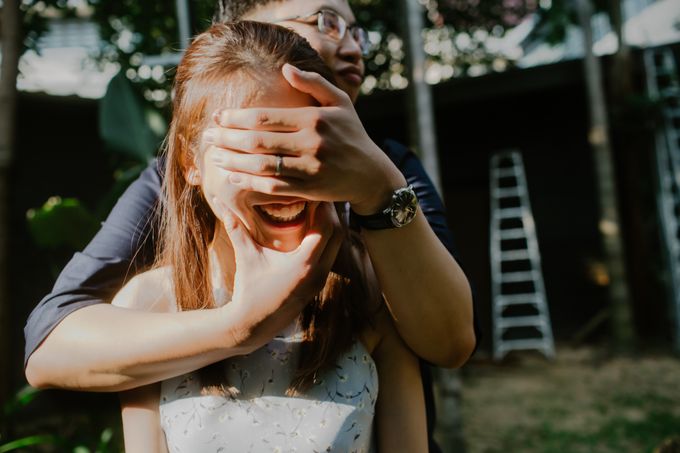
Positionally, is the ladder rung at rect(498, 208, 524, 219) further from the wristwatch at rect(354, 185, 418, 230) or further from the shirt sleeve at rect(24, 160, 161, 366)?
the wristwatch at rect(354, 185, 418, 230)

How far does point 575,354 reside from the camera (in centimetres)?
669

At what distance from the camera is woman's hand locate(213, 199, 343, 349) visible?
84cm

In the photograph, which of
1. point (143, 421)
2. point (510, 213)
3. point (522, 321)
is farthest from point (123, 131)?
point (522, 321)

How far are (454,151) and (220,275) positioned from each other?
725 centimetres

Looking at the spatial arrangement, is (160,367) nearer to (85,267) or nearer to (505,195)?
(85,267)

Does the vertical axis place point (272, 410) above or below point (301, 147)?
below

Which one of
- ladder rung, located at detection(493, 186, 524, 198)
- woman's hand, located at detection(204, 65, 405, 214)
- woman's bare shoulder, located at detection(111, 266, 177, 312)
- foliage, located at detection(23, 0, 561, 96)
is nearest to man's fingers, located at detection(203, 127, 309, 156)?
woman's hand, located at detection(204, 65, 405, 214)

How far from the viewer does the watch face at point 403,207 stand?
858 mm

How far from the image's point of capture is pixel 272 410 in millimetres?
960

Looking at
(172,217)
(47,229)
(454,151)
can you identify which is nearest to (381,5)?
(454,151)

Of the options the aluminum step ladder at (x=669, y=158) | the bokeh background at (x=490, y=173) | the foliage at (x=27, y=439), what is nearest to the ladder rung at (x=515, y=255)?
the bokeh background at (x=490, y=173)

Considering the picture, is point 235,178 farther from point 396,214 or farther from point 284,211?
point 396,214

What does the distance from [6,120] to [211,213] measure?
197 centimetres

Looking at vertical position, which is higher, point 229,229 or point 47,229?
point 47,229
